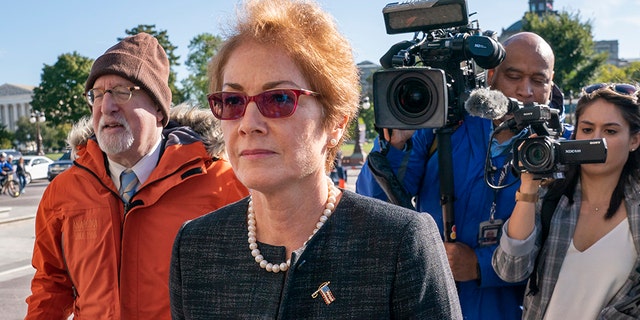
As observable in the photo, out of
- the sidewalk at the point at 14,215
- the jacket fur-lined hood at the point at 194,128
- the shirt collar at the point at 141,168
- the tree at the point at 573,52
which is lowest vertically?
the sidewalk at the point at 14,215

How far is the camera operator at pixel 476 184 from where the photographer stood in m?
2.66

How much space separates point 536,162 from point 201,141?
59.3 inches

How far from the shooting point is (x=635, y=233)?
2.52 m

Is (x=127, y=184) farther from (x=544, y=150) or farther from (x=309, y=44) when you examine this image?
(x=544, y=150)

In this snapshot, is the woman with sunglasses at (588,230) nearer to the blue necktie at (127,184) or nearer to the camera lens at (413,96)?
the camera lens at (413,96)

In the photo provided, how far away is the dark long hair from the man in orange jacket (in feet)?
4.80

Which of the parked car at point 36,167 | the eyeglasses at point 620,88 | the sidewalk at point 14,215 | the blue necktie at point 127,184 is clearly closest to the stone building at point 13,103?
the parked car at point 36,167

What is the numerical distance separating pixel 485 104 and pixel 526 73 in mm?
792

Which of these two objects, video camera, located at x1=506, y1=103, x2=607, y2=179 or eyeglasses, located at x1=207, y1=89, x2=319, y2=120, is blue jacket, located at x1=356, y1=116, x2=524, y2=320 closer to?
video camera, located at x1=506, y1=103, x2=607, y2=179

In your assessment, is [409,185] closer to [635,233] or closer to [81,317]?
[635,233]

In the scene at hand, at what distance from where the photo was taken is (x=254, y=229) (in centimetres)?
177

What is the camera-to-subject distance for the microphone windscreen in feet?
7.45

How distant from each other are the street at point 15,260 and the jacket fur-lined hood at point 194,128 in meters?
4.67

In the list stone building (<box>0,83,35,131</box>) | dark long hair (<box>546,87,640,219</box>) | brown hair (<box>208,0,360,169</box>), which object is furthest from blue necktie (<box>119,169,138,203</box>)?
stone building (<box>0,83,35,131</box>)
